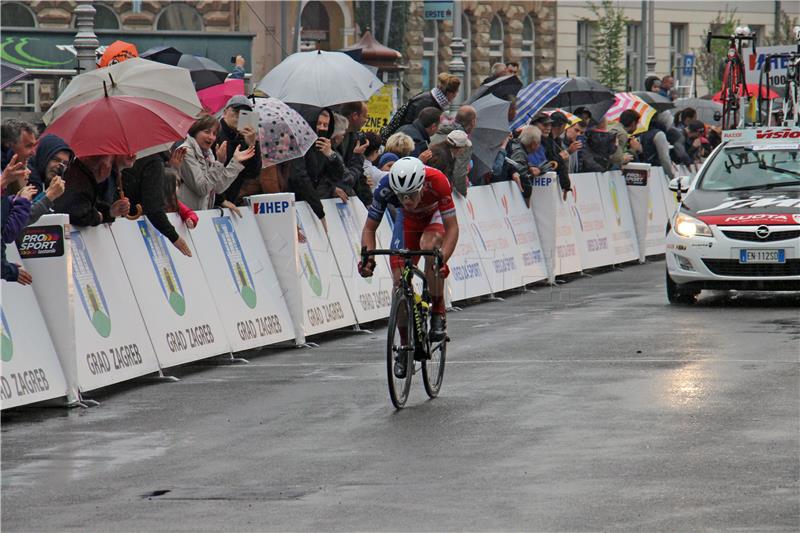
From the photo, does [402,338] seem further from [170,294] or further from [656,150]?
[656,150]

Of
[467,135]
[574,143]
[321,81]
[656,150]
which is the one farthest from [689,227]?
[656,150]

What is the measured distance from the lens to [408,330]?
39.5 feet

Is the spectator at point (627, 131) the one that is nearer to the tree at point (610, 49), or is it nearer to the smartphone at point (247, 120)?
the smartphone at point (247, 120)

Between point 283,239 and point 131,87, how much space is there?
267 centimetres

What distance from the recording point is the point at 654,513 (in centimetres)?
823

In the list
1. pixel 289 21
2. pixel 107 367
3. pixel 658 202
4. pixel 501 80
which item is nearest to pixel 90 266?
pixel 107 367

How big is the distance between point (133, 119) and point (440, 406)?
327cm

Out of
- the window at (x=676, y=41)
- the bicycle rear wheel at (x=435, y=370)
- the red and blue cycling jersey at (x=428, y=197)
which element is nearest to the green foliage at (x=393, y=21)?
the window at (x=676, y=41)

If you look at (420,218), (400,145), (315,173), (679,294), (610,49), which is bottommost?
(679,294)

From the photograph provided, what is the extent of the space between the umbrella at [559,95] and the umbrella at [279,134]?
8.30 meters

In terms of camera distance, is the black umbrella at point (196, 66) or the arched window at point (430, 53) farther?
the arched window at point (430, 53)

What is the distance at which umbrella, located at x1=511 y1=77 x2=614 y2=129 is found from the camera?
25.0m

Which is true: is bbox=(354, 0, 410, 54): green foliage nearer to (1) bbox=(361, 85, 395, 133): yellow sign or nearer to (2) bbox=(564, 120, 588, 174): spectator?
(1) bbox=(361, 85, 395, 133): yellow sign

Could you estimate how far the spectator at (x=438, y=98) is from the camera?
1995cm
